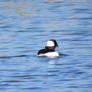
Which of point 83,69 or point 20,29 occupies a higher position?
point 20,29

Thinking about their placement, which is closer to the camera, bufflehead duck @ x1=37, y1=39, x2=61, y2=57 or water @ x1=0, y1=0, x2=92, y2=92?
water @ x1=0, y1=0, x2=92, y2=92

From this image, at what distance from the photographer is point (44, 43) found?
22.0m

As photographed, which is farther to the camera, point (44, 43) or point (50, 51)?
point (44, 43)

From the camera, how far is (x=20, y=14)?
29.2m

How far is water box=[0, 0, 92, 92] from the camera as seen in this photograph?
49.1 ft

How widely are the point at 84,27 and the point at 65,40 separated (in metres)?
3.43

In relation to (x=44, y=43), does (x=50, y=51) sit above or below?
below

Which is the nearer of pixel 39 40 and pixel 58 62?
pixel 58 62

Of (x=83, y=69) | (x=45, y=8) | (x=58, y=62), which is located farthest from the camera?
(x=45, y=8)

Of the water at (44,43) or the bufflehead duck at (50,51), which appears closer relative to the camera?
the water at (44,43)

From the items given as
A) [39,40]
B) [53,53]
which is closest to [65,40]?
[39,40]

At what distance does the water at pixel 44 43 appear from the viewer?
14973 millimetres

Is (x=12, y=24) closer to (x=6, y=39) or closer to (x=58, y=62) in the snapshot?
(x=6, y=39)

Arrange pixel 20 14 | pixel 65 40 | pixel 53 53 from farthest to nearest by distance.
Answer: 1. pixel 20 14
2. pixel 65 40
3. pixel 53 53
